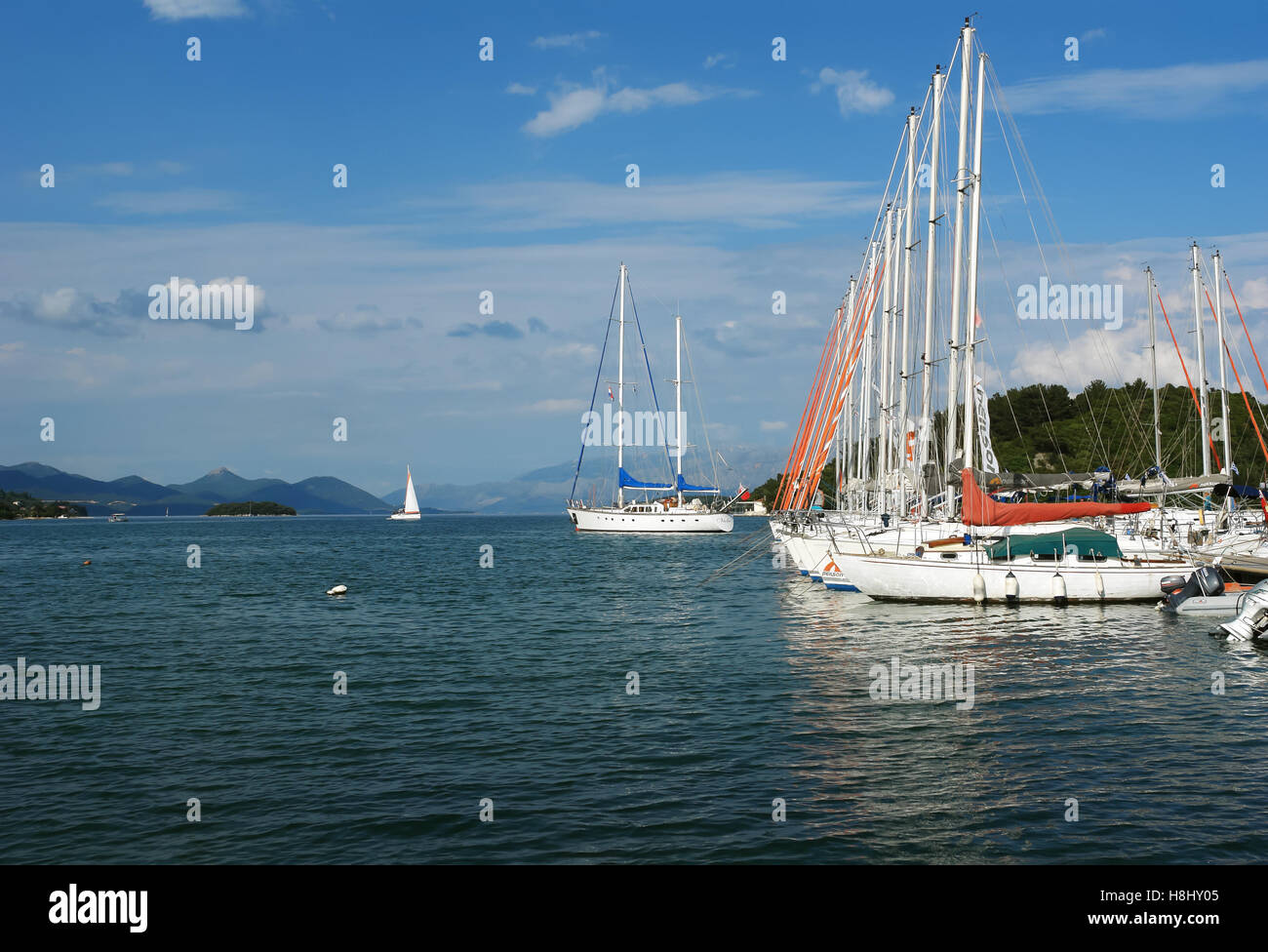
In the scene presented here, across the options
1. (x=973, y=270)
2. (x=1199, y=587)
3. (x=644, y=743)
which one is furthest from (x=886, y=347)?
(x=644, y=743)

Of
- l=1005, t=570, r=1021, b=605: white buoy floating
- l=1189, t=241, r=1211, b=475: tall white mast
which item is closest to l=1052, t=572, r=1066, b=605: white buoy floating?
l=1005, t=570, r=1021, b=605: white buoy floating

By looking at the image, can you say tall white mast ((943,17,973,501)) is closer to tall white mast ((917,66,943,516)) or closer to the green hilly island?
tall white mast ((917,66,943,516))

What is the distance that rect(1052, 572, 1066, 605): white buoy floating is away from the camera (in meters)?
32.0

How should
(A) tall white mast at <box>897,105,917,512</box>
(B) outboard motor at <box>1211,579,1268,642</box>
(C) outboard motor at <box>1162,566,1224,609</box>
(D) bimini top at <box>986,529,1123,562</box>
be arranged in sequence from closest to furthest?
(B) outboard motor at <box>1211,579,1268,642</box> < (C) outboard motor at <box>1162,566,1224,609</box> < (D) bimini top at <box>986,529,1123,562</box> < (A) tall white mast at <box>897,105,917,512</box>

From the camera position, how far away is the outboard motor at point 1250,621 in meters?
26.2

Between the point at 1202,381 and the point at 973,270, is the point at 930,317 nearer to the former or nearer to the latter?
the point at 973,270

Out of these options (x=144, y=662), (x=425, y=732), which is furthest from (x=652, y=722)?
(x=144, y=662)

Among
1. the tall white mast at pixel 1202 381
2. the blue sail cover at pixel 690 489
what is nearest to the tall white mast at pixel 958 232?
the tall white mast at pixel 1202 381

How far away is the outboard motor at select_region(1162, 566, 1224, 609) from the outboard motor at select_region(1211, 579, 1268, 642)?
376cm

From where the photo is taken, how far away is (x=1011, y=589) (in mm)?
32188

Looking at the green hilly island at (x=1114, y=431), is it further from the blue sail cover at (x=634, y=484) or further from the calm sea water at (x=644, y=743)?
the calm sea water at (x=644, y=743)

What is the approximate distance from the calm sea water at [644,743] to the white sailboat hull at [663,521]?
255ft

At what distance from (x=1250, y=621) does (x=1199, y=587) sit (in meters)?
4.59

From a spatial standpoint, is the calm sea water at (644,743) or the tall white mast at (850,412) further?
the tall white mast at (850,412)
